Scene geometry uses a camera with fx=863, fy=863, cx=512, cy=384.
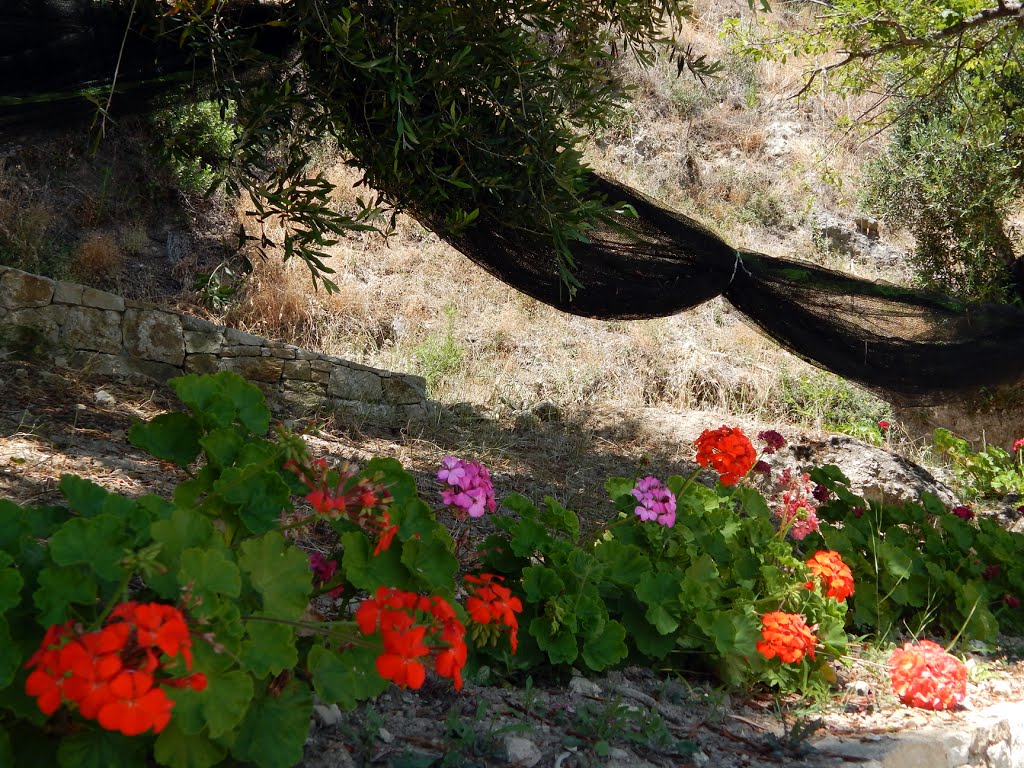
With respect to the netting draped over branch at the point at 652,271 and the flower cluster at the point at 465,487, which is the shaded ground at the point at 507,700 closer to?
the flower cluster at the point at 465,487

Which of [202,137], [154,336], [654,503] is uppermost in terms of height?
[202,137]

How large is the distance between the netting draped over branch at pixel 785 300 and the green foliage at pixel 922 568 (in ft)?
3.50

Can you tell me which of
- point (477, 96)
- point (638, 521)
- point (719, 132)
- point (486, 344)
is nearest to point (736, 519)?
point (638, 521)

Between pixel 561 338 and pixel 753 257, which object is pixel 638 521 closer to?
pixel 753 257

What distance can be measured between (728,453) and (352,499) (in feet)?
3.95

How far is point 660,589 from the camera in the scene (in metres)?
1.92

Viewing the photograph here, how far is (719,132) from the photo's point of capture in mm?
9992

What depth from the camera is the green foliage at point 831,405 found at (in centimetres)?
596

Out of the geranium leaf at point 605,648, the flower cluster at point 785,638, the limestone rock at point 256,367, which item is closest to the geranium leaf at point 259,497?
the geranium leaf at point 605,648

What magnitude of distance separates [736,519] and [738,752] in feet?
2.56

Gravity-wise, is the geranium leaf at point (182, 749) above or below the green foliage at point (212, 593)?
below

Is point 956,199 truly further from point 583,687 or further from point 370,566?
point 370,566

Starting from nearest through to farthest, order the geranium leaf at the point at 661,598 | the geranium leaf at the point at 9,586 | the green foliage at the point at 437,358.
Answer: the geranium leaf at the point at 9,586, the geranium leaf at the point at 661,598, the green foliage at the point at 437,358

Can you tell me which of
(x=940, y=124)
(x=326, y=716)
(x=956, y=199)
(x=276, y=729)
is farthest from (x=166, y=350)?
(x=940, y=124)
